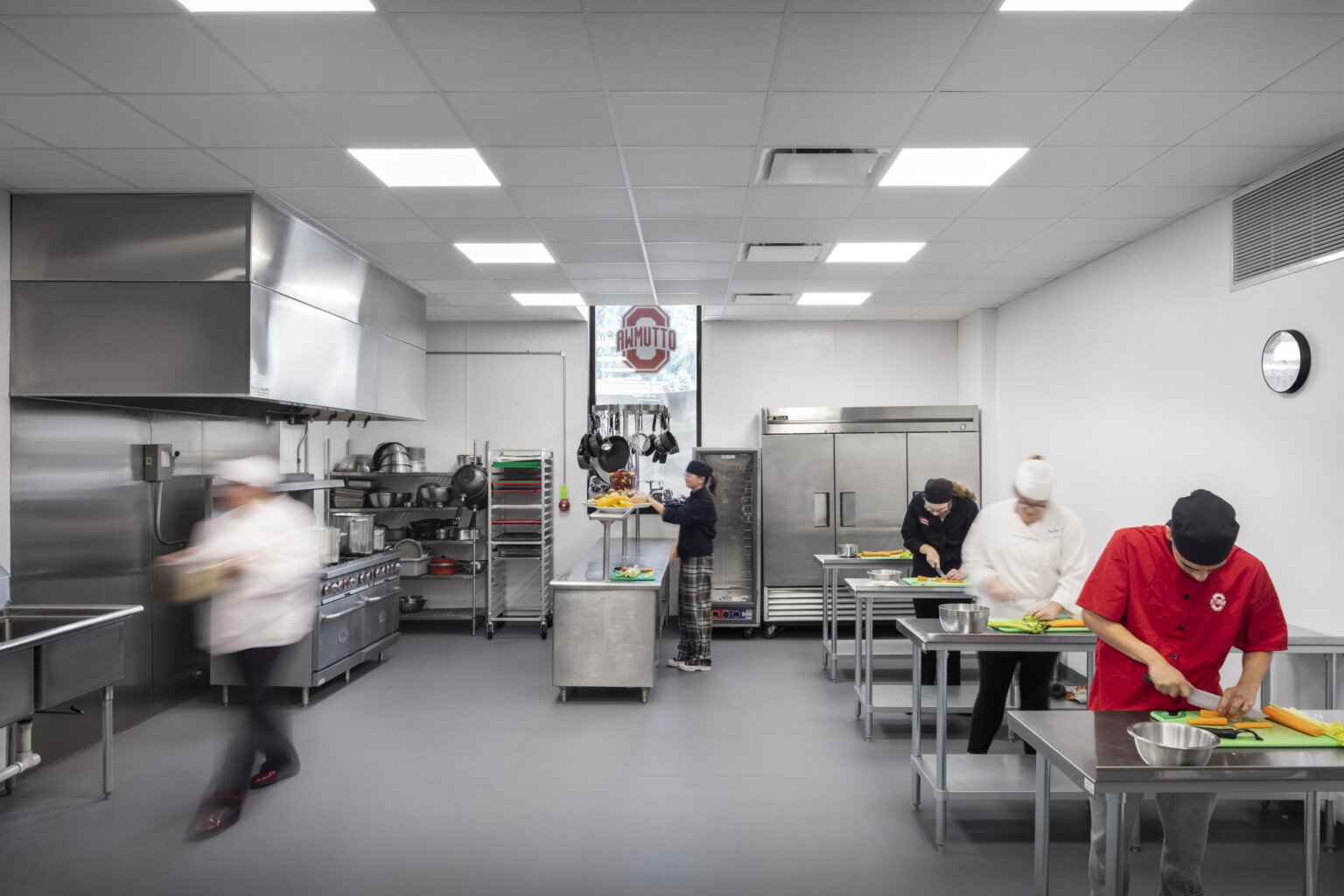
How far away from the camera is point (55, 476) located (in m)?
3.98

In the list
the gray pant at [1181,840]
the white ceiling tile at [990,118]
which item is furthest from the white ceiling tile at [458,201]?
the gray pant at [1181,840]

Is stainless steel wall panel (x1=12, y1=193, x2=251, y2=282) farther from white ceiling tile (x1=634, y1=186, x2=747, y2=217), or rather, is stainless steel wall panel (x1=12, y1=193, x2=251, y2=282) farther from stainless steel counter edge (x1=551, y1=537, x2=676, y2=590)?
stainless steel counter edge (x1=551, y1=537, x2=676, y2=590)

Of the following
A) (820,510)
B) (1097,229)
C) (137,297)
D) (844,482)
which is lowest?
(820,510)

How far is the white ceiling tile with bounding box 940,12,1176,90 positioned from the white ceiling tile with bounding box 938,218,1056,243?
1.54m

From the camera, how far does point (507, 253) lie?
16.6ft

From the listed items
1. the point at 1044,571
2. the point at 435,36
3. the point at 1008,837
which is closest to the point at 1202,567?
the point at 1044,571

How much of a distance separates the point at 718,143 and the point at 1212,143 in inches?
79.4

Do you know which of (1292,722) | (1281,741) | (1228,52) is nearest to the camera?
(1281,741)

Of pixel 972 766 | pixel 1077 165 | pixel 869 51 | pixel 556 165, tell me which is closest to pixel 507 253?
pixel 556 165

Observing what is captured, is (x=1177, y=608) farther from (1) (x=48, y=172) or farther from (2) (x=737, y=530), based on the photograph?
(2) (x=737, y=530)

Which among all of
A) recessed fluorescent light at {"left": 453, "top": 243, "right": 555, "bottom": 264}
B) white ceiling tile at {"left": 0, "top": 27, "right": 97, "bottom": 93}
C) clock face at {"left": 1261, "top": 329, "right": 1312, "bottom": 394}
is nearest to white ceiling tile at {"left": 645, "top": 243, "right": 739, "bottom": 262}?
recessed fluorescent light at {"left": 453, "top": 243, "right": 555, "bottom": 264}

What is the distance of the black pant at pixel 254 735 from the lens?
3377mm

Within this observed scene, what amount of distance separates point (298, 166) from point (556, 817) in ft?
10.0

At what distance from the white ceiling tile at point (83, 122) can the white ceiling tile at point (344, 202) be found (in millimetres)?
680
